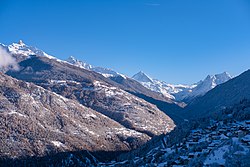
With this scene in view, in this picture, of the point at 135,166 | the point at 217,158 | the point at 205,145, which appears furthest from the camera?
the point at 135,166

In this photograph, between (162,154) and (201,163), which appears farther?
(162,154)

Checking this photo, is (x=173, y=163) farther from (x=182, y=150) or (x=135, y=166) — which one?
(x=135, y=166)

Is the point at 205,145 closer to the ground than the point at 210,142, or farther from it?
closer to the ground

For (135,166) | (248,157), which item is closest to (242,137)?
(248,157)

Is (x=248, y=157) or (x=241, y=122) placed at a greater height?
(x=241, y=122)

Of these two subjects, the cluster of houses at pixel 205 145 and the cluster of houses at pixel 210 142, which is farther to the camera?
the cluster of houses at pixel 210 142

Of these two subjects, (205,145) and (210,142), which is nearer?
(205,145)

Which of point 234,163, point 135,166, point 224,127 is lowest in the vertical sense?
point 234,163

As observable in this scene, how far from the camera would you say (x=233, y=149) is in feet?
342

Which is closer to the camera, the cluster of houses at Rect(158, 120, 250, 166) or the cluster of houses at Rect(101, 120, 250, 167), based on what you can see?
the cluster of houses at Rect(101, 120, 250, 167)

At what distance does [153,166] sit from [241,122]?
53.5 m

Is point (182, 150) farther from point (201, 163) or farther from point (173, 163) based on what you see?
point (201, 163)

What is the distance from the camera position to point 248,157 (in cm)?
9544

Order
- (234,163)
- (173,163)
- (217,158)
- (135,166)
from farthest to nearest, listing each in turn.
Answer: (135,166) → (173,163) → (217,158) → (234,163)
